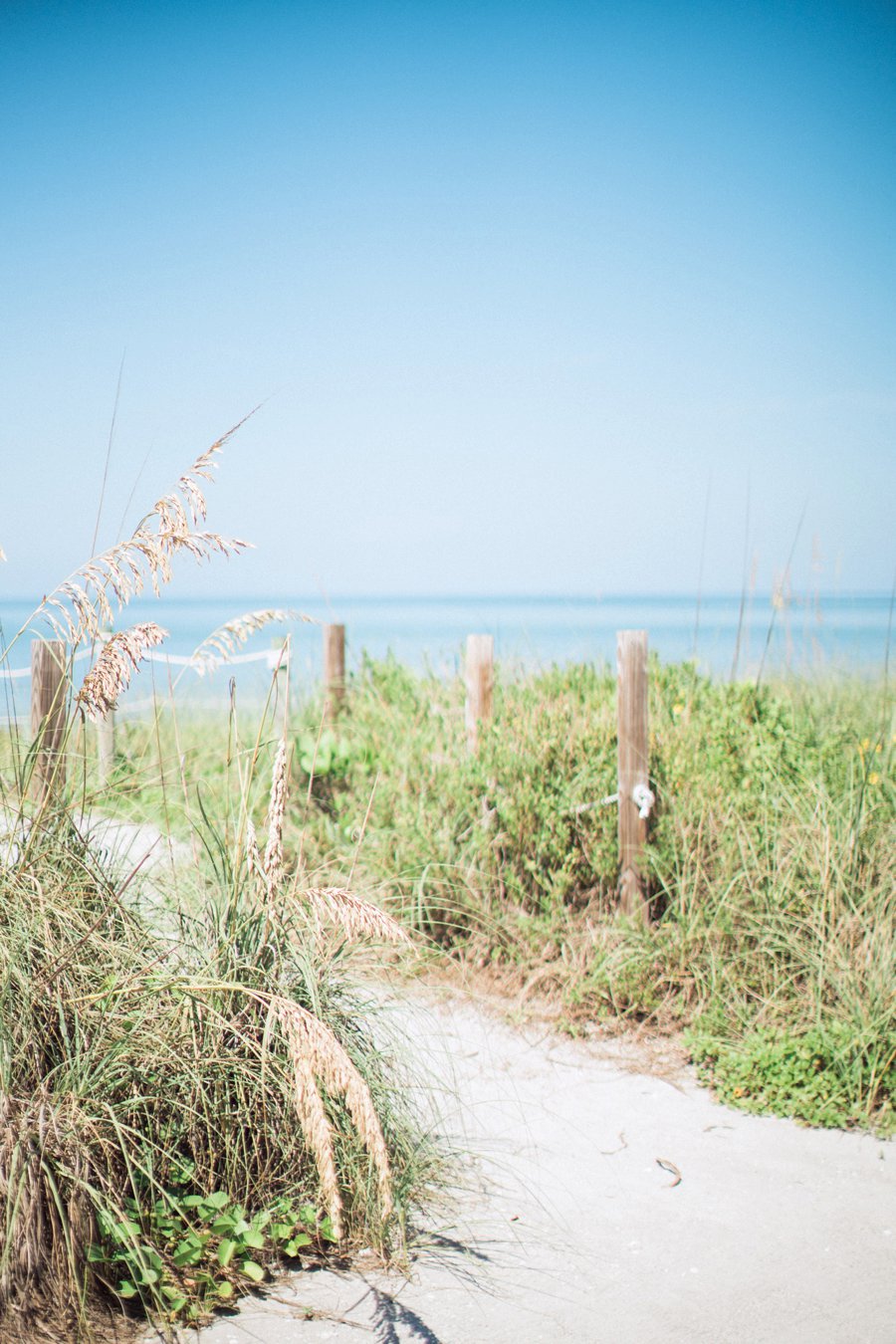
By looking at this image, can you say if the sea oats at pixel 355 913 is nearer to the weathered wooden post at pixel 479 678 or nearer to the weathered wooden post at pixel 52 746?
the weathered wooden post at pixel 52 746

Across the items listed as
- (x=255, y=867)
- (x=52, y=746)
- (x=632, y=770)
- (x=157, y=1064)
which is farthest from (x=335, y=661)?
(x=157, y=1064)

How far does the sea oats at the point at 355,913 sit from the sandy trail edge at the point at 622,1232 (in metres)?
0.71

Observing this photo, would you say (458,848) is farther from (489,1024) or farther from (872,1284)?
(872,1284)

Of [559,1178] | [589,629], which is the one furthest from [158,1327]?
[589,629]

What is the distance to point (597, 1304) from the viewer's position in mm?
2621

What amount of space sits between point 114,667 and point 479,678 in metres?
3.72

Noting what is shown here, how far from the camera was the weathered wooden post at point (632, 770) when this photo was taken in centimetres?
493

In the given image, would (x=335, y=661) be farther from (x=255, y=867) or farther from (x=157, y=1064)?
(x=157, y=1064)

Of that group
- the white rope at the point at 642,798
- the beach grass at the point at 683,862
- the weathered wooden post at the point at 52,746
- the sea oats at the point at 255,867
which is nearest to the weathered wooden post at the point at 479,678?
the beach grass at the point at 683,862

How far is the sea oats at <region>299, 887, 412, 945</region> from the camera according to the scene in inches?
87.0

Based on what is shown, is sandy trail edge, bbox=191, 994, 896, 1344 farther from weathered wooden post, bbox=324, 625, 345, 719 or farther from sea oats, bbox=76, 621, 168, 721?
weathered wooden post, bbox=324, 625, 345, 719

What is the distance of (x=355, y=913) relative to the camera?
2271 millimetres

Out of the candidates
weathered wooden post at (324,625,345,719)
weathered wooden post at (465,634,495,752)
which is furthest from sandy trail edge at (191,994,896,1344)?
weathered wooden post at (324,625,345,719)

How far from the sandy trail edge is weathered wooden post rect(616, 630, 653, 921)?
1001 millimetres
